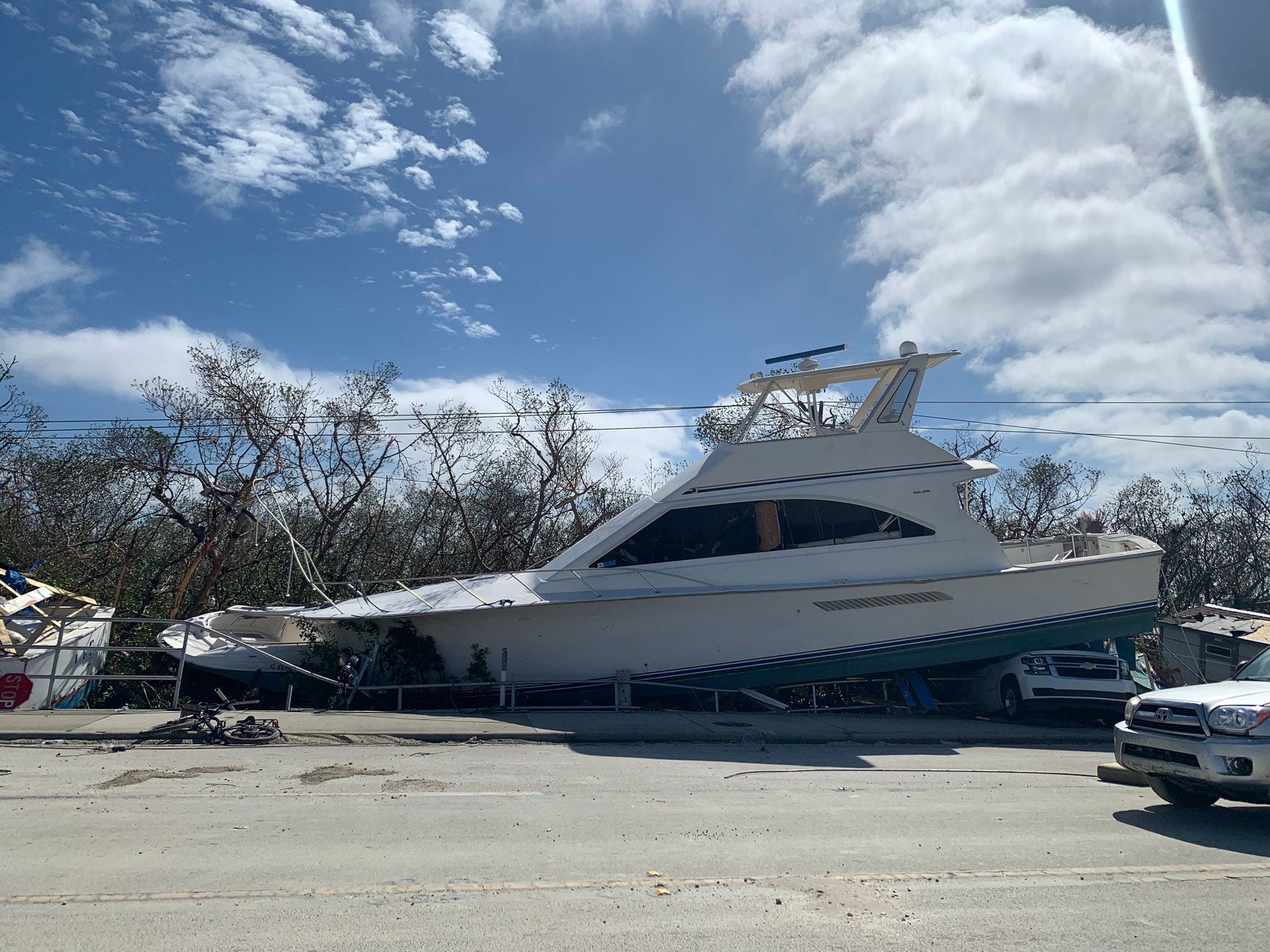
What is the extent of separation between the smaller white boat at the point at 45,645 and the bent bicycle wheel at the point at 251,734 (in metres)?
2.84

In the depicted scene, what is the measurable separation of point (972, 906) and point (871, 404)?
32.3 ft

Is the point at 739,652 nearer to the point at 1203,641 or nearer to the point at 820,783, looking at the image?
the point at 820,783

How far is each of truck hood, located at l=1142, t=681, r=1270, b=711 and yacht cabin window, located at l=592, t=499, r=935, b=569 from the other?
5.61 meters

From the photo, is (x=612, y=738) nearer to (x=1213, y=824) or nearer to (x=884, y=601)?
(x=884, y=601)

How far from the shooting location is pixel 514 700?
11.5 meters

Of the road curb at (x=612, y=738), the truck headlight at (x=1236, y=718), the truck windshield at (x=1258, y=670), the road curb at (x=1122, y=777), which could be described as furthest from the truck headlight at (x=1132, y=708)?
the road curb at (x=612, y=738)

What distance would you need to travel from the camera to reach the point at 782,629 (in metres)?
12.1

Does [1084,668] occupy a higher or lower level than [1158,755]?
higher

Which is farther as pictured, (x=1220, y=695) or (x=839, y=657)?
(x=839, y=657)

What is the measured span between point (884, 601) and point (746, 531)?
7.17 ft

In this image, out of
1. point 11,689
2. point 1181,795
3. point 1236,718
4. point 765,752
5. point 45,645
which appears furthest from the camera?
point 45,645

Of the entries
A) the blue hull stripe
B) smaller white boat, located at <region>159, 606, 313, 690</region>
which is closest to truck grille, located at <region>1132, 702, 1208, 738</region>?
the blue hull stripe

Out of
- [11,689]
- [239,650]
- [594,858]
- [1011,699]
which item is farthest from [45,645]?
[1011,699]

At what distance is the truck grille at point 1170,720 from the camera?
6219mm
